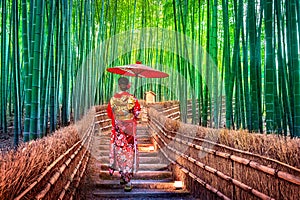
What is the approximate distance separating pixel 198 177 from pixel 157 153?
2.42 meters

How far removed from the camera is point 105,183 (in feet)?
13.8

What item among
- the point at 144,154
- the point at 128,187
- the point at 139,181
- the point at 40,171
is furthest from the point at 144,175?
the point at 40,171

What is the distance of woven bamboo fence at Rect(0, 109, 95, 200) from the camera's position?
58.4 inches

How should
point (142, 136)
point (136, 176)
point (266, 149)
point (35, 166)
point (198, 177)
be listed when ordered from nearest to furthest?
1. point (35, 166)
2. point (266, 149)
3. point (198, 177)
4. point (136, 176)
5. point (142, 136)

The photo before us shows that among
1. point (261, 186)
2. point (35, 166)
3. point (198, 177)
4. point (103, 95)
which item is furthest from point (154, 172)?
point (103, 95)

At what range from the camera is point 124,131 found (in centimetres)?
409

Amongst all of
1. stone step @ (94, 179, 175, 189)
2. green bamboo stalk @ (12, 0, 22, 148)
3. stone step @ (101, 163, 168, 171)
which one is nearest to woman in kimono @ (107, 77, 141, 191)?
stone step @ (94, 179, 175, 189)

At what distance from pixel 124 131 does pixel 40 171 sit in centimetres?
214

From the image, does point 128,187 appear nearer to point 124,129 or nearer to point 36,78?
point 124,129

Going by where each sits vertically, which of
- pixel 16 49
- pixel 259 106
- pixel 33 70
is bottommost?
pixel 259 106

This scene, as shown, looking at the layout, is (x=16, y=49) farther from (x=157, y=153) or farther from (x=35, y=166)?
(x=157, y=153)

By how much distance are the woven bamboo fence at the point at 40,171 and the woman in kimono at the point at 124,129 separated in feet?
2.91

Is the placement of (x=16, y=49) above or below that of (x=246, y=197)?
above

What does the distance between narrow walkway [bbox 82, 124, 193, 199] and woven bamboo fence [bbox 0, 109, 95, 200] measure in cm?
74
